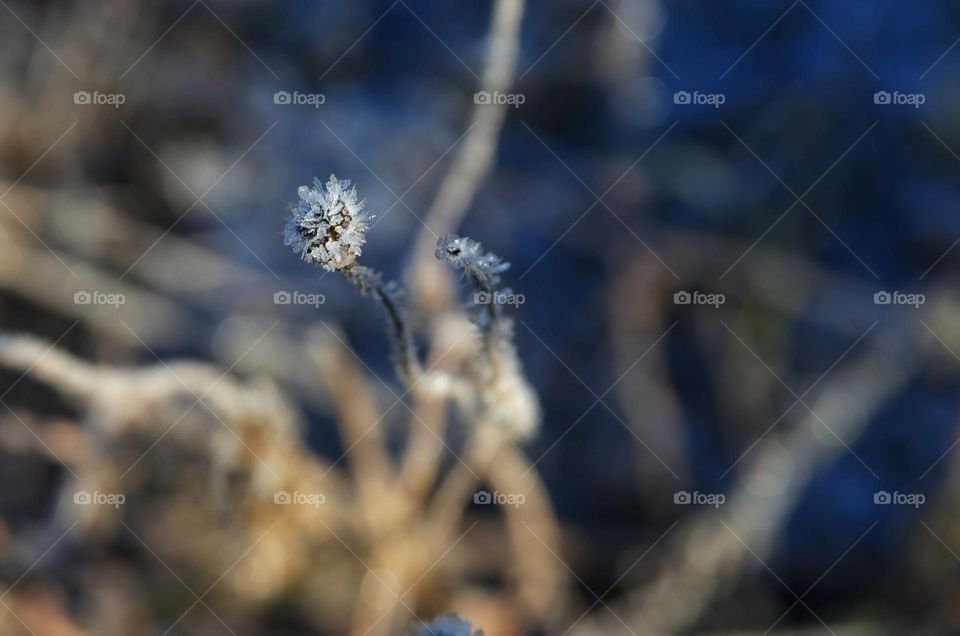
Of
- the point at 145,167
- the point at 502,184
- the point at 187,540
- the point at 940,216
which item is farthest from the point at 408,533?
the point at 940,216

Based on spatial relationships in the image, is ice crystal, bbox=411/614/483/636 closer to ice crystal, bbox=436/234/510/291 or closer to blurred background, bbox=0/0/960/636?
ice crystal, bbox=436/234/510/291

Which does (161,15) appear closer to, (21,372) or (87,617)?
(21,372)

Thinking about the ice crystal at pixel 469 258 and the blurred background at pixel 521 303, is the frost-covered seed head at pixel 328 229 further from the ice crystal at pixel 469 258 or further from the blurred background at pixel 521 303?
the blurred background at pixel 521 303

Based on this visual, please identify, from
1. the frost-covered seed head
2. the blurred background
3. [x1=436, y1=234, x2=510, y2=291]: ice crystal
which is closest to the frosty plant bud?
the frost-covered seed head

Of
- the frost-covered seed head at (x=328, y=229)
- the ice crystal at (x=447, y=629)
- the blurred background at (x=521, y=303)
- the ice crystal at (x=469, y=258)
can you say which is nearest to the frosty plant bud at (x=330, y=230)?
the frost-covered seed head at (x=328, y=229)

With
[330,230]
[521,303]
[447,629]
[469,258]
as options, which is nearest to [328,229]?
[330,230]

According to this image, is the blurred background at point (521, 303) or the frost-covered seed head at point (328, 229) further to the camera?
the blurred background at point (521, 303)

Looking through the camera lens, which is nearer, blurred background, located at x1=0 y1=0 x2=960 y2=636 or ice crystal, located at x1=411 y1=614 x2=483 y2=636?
ice crystal, located at x1=411 y1=614 x2=483 y2=636

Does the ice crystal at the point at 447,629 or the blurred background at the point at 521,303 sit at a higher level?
the blurred background at the point at 521,303
